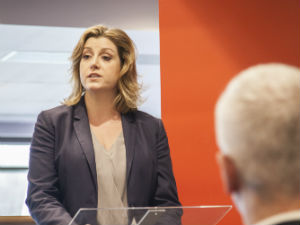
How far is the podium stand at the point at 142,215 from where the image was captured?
5.40 feet

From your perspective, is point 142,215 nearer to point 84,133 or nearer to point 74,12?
point 84,133

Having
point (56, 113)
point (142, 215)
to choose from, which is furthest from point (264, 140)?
point (56, 113)

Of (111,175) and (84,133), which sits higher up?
(84,133)

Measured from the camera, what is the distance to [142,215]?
1.71 metres

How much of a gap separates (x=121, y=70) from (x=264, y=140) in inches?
73.7

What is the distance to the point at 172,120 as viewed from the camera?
3.09 meters

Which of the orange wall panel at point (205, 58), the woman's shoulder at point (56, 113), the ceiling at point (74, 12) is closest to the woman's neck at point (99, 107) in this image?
the woman's shoulder at point (56, 113)

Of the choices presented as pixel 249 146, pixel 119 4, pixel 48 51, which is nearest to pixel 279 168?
pixel 249 146

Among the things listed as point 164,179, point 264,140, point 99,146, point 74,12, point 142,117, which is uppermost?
point 74,12

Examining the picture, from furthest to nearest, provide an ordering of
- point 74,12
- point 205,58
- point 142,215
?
1. point 74,12
2. point 205,58
3. point 142,215

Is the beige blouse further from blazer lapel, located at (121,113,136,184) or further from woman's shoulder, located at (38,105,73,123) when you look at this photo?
woman's shoulder, located at (38,105,73,123)

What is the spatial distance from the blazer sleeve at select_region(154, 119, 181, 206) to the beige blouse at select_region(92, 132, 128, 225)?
197 millimetres

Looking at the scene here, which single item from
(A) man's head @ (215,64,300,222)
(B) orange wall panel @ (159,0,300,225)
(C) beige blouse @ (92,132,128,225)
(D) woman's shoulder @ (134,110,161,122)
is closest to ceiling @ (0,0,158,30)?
(B) orange wall panel @ (159,0,300,225)

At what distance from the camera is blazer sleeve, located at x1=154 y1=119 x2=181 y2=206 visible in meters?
2.53
